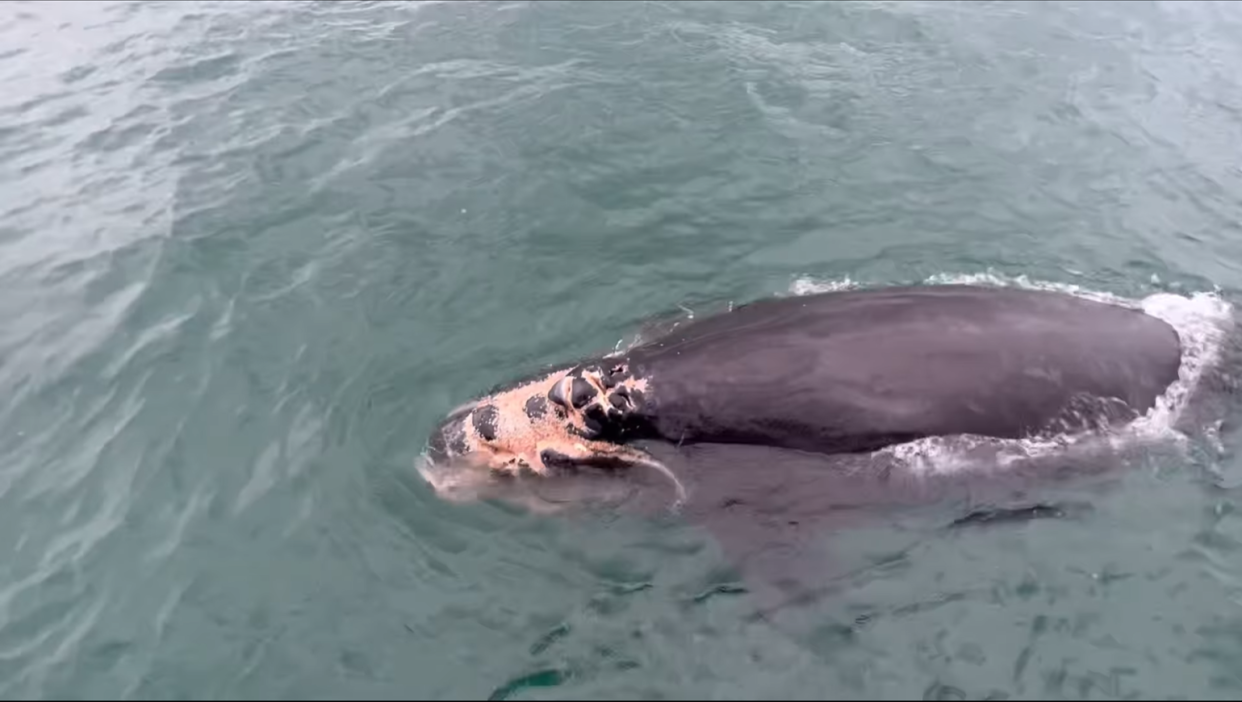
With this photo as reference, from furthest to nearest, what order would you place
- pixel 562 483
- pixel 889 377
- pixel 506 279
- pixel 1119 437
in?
pixel 506 279
pixel 562 483
pixel 1119 437
pixel 889 377

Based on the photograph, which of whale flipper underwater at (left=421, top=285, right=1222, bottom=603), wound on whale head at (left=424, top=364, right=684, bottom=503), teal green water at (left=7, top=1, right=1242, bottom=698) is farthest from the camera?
wound on whale head at (left=424, top=364, right=684, bottom=503)

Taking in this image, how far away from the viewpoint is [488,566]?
8.17m

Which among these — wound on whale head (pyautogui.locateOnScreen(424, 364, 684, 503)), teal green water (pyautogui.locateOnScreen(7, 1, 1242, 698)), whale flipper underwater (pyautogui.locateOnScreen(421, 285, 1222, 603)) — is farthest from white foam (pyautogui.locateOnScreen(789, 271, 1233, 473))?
wound on whale head (pyautogui.locateOnScreen(424, 364, 684, 503))

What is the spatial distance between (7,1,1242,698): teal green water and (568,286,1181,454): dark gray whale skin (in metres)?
0.78

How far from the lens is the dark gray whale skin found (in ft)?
27.2

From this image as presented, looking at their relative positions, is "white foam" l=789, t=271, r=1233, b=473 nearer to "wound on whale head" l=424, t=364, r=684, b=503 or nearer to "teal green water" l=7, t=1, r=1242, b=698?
"teal green water" l=7, t=1, r=1242, b=698

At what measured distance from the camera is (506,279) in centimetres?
1163

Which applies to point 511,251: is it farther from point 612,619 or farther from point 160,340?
point 612,619

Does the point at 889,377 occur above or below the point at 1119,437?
above

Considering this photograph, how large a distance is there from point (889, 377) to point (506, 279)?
4.92 metres

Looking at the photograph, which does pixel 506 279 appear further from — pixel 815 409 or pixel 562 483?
pixel 815 409

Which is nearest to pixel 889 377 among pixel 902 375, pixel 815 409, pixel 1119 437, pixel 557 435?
A: pixel 902 375

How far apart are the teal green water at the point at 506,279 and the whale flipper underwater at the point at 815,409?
1.32 feet

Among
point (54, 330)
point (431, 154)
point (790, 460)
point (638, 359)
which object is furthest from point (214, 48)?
point (790, 460)
